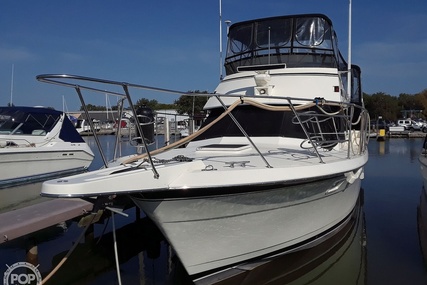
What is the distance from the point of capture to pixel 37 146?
11906 millimetres

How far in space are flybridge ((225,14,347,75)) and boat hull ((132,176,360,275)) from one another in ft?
10.6

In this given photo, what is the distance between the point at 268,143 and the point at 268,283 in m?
2.14

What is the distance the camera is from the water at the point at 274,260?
4.97m

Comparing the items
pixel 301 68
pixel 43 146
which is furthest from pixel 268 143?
pixel 43 146

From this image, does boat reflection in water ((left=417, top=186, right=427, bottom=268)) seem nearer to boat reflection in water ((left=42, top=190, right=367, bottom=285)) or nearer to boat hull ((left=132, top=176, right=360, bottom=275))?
boat reflection in water ((left=42, top=190, right=367, bottom=285))

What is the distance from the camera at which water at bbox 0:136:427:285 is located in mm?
4969

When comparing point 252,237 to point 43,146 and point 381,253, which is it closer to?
point 381,253

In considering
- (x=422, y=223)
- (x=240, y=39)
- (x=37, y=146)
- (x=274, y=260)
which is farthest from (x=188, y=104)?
(x=274, y=260)

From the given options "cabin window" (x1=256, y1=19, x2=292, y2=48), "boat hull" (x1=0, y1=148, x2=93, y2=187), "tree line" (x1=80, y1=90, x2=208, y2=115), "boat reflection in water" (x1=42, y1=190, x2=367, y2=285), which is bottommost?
"boat reflection in water" (x1=42, y1=190, x2=367, y2=285)

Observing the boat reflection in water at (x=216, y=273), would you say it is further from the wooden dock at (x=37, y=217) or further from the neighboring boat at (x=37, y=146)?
the neighboring boat at (x=37, y=146)

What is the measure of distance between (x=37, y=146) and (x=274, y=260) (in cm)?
961

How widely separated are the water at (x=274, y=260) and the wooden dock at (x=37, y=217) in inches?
9.5

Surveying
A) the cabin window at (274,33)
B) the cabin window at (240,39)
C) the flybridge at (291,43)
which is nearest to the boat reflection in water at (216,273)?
the flybridge at (291,43)

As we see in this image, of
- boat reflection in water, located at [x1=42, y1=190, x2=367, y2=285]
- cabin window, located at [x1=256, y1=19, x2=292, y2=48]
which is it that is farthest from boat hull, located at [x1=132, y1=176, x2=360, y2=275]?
cabin window, located at [x1=256, y1=19, x2=292, y2=48]
